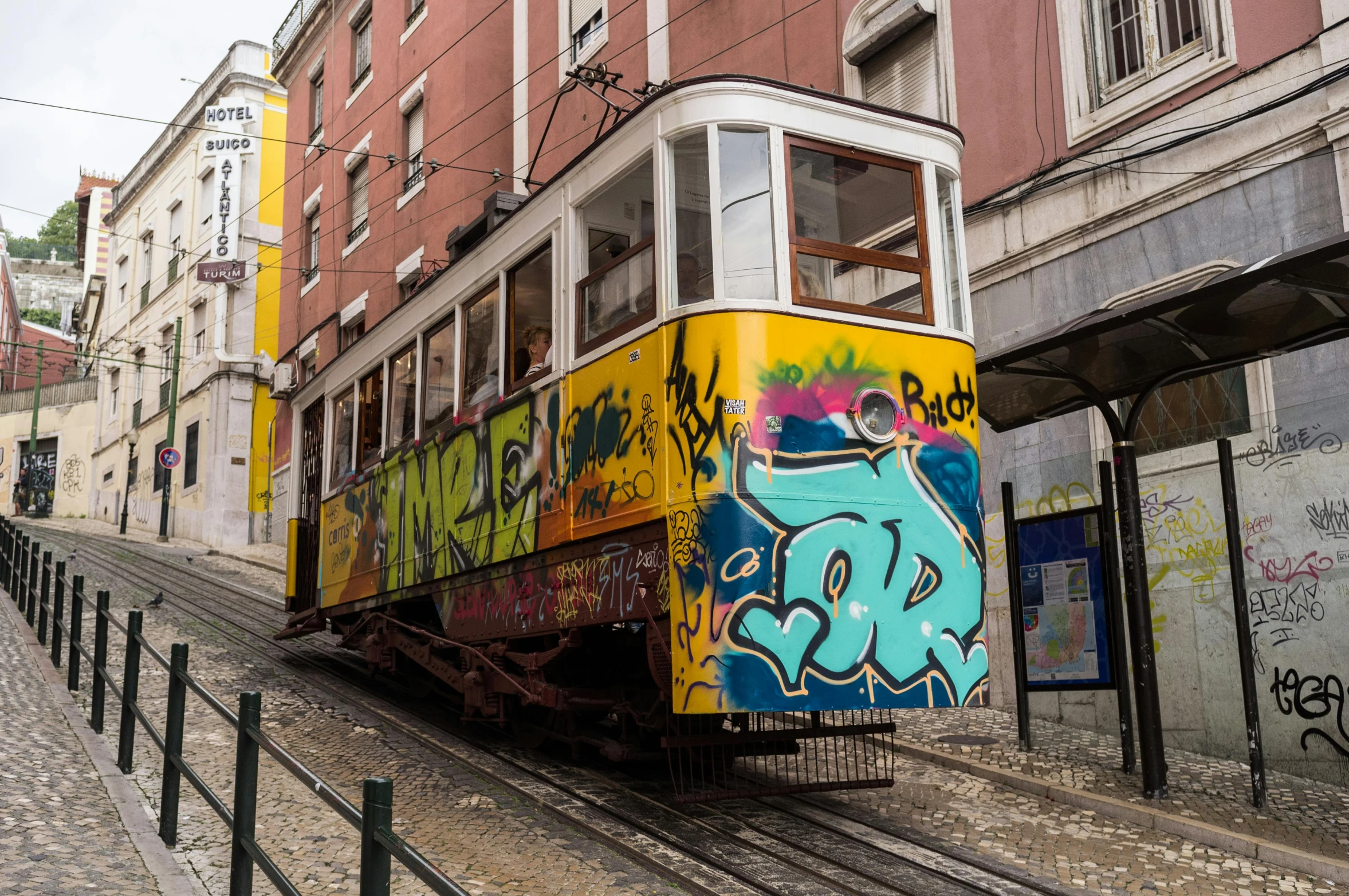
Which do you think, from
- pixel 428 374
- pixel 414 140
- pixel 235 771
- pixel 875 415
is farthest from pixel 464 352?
pixel 414 140

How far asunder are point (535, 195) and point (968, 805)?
4.63m

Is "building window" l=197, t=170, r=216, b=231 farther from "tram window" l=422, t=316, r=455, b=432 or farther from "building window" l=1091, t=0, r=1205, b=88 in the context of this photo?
"building window" l=1091, t=0, r=1205, b=88

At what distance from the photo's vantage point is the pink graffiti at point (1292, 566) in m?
7.37

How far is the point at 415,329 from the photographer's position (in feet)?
30.4

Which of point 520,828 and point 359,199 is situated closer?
point 520,828

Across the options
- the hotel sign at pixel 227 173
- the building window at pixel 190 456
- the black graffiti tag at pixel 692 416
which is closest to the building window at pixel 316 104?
the hotel sign at pixel 227 173

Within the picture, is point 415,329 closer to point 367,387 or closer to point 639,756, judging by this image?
point 367,387

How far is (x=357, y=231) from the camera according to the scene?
919 inches

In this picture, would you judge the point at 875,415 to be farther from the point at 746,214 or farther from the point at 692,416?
the point at 746,214

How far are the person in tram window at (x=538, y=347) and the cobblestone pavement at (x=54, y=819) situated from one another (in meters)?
Result: 3.36

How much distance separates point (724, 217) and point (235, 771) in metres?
3.54

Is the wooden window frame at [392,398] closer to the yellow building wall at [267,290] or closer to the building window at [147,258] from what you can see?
the yellow building wall at [267,290]

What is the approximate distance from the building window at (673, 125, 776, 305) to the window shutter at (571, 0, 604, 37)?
11.9 m

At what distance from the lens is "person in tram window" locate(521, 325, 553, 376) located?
7.23 meters
